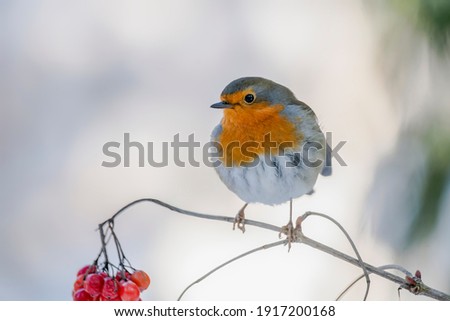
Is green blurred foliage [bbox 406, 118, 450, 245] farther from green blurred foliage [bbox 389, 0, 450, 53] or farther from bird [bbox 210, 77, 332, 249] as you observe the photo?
bird [bbox 210, 77, 332, 249]

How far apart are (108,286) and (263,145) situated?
32.0 inches

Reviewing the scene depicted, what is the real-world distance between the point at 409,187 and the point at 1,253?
2271mm

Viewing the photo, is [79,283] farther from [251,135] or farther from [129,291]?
[251,135]

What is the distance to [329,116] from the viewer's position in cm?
314

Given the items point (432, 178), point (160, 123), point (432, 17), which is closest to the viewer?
point (432, 17)

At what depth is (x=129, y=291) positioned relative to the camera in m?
1.90

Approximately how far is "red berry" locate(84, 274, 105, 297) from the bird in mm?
614

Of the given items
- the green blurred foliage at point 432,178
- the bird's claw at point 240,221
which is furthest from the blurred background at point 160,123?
the green blurred foliage at point 432,178

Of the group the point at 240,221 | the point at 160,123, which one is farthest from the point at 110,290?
the point at 160,123

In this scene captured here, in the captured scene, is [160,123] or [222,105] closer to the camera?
[222,105]

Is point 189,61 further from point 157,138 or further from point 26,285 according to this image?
point 26,285

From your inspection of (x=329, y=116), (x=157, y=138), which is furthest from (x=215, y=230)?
(x=329, y=116)

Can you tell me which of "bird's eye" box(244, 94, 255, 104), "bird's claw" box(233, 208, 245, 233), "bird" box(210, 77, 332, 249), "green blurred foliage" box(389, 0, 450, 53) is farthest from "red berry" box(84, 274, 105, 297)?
"green blurred foliage" box(389, 0, 450, 53)

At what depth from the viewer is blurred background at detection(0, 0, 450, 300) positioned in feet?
9.61
